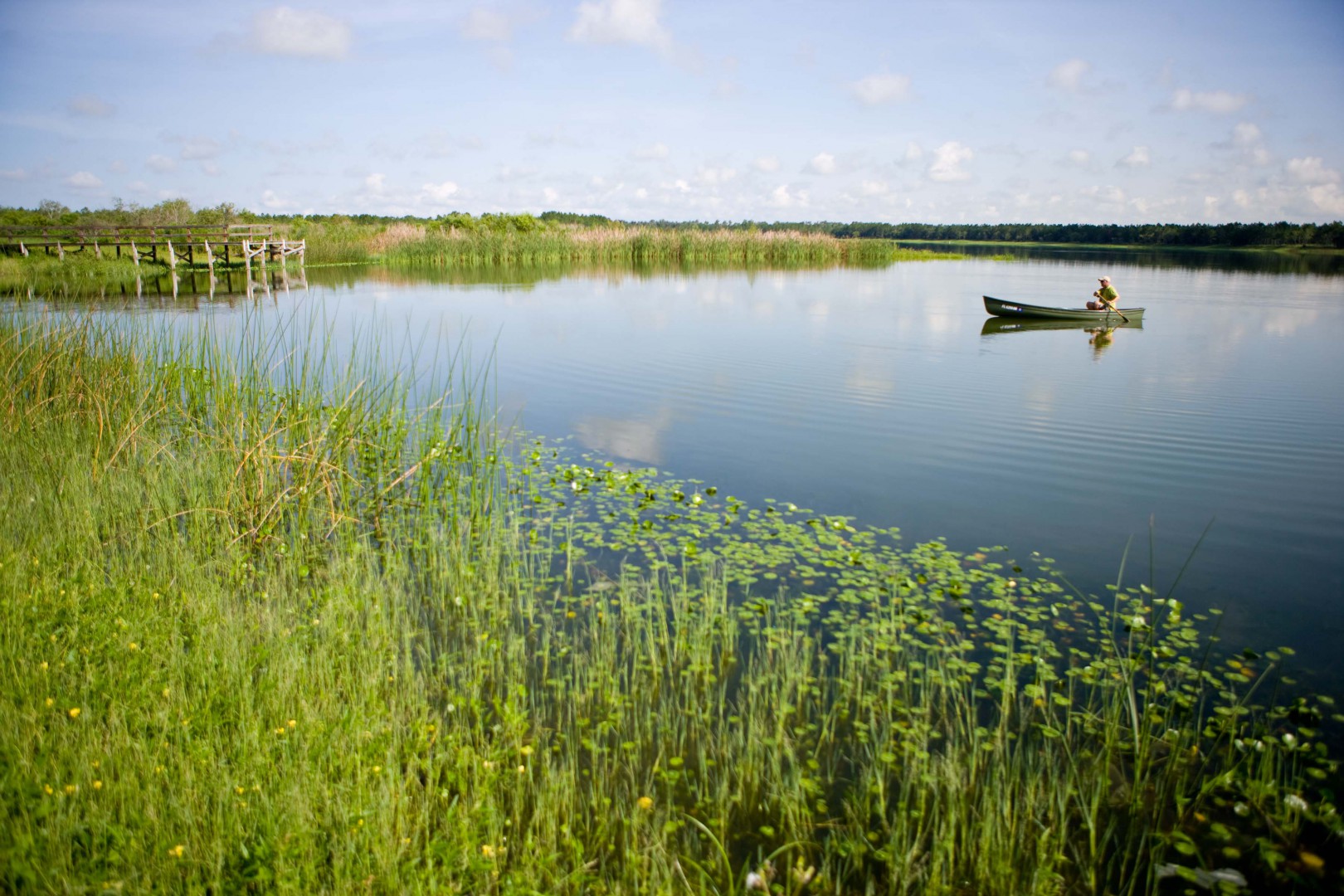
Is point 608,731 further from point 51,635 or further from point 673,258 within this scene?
point 673,258

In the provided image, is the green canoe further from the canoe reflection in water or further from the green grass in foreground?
the green grass in foreground

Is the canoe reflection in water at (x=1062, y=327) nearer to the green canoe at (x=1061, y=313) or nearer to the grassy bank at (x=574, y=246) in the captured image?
the green canoe at (x=1061, y=313)

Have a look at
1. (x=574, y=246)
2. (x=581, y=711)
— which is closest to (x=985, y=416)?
(x=581, y=711)

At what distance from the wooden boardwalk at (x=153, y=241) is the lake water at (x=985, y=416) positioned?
11.5 meters

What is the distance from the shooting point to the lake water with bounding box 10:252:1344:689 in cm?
567

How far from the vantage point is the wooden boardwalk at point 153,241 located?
2850 cm

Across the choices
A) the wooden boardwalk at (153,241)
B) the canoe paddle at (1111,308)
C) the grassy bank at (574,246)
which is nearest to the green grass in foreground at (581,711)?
the canoe paddle at (1111,308)

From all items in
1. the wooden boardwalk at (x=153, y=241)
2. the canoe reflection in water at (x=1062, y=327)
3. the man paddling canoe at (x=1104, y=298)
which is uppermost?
the wooden boardwalk at (x=153, y=241)

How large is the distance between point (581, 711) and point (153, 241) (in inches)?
1333

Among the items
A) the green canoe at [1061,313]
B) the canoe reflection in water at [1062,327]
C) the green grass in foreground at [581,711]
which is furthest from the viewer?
the canoe reflection in water at [1062,327]

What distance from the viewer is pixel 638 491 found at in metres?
6.49

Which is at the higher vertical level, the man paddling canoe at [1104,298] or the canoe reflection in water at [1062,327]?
the man paddling canoe at [1104,298]

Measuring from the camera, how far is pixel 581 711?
135 inches

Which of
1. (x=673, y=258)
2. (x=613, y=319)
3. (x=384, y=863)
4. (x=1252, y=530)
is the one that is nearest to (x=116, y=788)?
(x=384, y=863)
